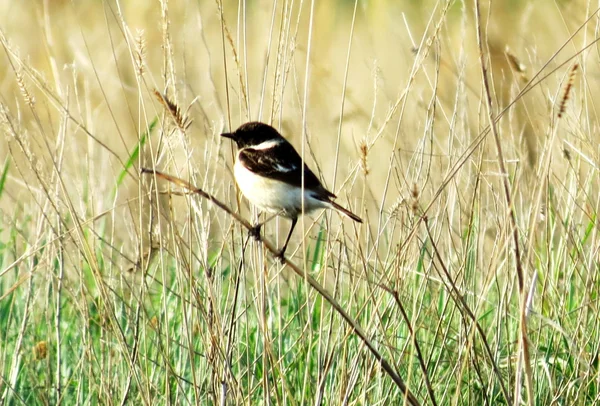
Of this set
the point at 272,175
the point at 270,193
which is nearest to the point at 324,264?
the point at 270,193

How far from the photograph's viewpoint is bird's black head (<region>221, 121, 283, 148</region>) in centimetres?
384

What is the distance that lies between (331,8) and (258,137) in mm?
7124

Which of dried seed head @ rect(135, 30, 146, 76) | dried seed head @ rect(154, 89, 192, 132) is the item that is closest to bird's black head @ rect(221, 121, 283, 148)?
dried seed head @ rect(135, 30, 146, 76)

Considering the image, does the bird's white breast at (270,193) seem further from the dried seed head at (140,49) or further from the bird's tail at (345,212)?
the dried seed head at (140,49)

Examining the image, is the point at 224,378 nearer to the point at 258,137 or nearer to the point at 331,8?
the point at 258,137

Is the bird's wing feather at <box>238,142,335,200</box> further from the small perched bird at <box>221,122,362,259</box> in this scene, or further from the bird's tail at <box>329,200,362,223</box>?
the bird's tail at <box>329,200,362,223</box>

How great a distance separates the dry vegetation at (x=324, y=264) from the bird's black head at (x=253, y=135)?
0.33ft

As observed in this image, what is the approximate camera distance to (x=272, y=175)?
380cm

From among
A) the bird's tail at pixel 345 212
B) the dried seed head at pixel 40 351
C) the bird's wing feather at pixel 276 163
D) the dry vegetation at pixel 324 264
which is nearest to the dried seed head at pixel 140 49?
the dry vegetation at pixel 324 264

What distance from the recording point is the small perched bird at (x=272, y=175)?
11.9 feet

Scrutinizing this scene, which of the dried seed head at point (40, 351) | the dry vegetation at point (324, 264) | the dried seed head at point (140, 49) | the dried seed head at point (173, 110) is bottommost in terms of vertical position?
the dried seed head at point (40, 351)

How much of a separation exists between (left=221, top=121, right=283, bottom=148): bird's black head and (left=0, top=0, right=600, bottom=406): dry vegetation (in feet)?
0.33

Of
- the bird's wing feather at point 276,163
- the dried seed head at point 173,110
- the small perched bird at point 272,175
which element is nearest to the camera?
the dried seed head at point 173,110

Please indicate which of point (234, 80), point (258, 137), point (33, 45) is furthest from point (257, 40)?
point (258, 137)
